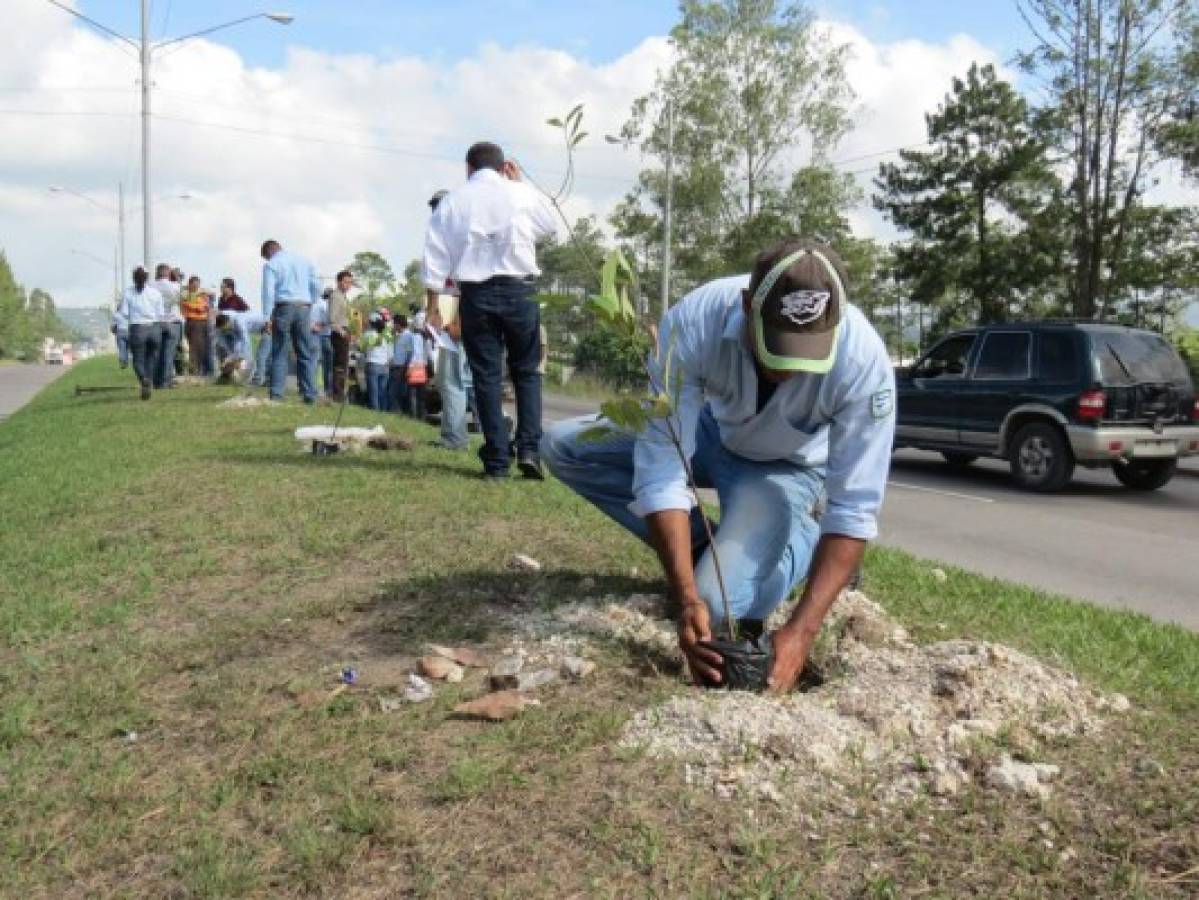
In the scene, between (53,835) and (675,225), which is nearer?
(53,835)

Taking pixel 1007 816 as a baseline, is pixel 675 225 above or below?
above

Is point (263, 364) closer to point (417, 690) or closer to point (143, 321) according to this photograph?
point (143, 321)

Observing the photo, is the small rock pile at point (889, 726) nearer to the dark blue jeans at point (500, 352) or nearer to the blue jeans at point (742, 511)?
the blue jeans at point (742, 511)

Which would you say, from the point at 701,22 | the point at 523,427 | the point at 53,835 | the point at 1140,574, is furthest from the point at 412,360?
the point at 701,22

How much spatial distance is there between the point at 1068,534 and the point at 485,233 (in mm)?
5351

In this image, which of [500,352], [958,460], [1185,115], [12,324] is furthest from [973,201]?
[12,324]

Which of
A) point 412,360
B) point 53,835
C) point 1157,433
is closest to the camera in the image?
point 53,835

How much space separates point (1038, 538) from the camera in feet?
26.9

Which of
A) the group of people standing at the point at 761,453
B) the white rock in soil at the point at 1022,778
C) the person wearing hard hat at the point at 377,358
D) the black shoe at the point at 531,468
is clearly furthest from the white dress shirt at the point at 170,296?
the white rock in soil at the point at 1022,778

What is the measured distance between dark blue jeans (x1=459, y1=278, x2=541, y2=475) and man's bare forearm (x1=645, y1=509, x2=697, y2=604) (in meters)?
3.31

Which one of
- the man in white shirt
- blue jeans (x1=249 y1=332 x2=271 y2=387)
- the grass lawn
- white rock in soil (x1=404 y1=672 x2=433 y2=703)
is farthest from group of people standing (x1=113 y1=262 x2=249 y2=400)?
white rock in soil (x1=404 y1=672 x2=433 y2=703)

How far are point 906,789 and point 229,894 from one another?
147 cm

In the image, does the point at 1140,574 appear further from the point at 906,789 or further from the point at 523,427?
the point at 906,789

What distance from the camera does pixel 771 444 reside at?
3479mm
